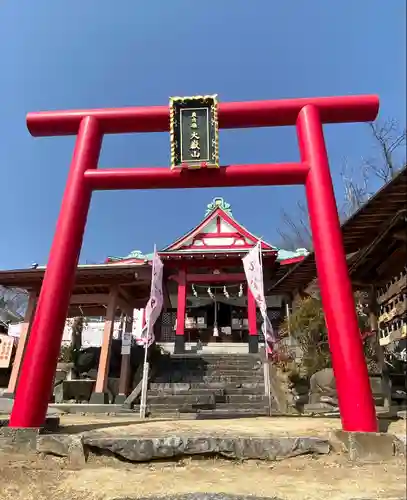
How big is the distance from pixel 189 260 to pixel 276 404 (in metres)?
7.76

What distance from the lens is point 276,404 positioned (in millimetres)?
11391

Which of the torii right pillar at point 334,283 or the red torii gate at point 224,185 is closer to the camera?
the torii right pillar at point 334,283

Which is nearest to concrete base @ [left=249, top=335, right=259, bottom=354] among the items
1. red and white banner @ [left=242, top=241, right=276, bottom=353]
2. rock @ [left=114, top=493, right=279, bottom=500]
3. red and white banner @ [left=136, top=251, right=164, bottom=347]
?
red and white banner @ [left=242, top=241, right=276, bottom=353]

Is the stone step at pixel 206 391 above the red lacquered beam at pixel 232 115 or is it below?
below

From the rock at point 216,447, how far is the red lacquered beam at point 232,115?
17.1 feet

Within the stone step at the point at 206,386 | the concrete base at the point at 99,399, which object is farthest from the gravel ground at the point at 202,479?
the concrete base at the point at 99,399

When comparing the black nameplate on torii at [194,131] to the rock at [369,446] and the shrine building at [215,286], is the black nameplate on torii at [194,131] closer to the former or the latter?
the rock at [369,446]

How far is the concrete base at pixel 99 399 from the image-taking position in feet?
39.9

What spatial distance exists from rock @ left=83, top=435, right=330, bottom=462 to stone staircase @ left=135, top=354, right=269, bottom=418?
479cm

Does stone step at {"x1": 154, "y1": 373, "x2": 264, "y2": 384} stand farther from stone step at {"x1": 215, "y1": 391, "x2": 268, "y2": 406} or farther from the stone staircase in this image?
stone step at {"x1": 215, "y1": 391, "x2": 268, "y2": 406}

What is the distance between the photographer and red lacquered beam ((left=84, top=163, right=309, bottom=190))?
6.79 metres

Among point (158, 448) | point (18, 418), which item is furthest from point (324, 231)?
point (18, 418)

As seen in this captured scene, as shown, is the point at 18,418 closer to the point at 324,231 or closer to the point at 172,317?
the point at 324,231

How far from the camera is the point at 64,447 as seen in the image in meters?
4.77
